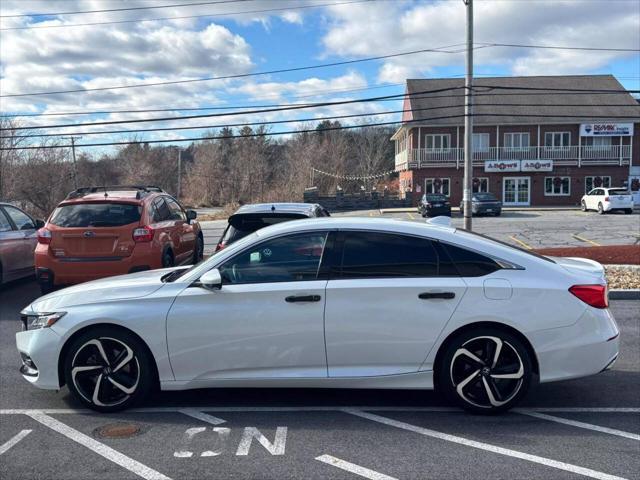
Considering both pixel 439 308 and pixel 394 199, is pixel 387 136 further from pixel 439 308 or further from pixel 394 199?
pixel 439 308

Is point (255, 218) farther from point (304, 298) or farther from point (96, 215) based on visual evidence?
point (304, 298)

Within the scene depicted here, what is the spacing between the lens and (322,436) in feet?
14.2

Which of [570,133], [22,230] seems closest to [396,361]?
[22,230]

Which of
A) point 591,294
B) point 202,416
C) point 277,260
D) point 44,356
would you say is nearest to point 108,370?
point 44,356

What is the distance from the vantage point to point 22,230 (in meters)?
10.4

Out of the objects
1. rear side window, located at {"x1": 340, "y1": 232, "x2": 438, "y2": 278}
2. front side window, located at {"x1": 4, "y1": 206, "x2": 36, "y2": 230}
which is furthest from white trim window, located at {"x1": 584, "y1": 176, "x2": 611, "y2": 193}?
rear side window, located at {"x1": 340, "y1": 232, "x2": 438, "y2": 278}

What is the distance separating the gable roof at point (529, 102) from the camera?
45531mm

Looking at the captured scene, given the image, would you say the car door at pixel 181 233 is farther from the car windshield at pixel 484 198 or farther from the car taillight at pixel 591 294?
the car windshield at pixel 484 198

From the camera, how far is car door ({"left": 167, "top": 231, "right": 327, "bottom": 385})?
4.59 m

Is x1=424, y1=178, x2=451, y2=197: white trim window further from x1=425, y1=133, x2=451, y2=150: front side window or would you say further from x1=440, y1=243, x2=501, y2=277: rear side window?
x1=440, y1=243, x2=501, y2=277: rear side window

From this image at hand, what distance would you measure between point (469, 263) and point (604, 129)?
4663cm

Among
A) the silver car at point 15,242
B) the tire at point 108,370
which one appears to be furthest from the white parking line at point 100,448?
the silver car at point 15,242

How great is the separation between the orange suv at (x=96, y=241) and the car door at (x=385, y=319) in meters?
4.89

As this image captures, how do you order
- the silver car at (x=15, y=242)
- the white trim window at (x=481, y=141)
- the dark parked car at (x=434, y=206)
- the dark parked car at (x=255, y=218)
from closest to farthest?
the dark parked car at (x=255, y=218)
the silver car at (x=15, y=242)
the dark parked car at (x=434, y=206)
the white trim window at (x=481, y=141)
